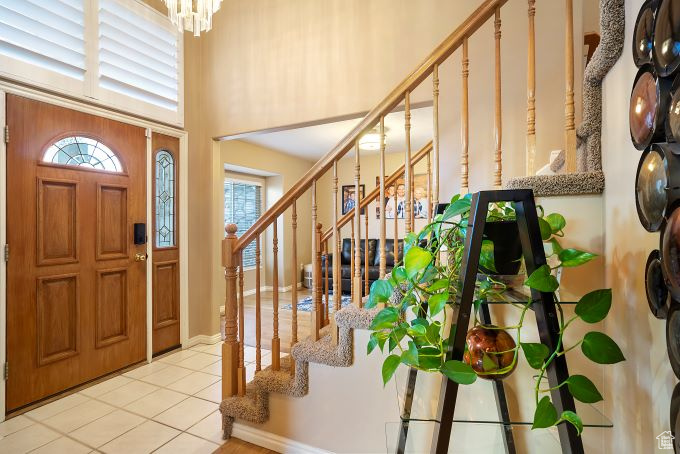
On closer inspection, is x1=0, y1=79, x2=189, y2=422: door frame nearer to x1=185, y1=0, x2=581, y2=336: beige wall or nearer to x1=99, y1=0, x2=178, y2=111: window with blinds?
x1=185, y1=0, x2=581, y2=336: beige wall

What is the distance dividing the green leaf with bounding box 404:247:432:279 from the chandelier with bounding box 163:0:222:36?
1.95 m

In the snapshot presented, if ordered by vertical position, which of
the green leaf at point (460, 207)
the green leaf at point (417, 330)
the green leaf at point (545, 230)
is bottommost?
the green leaf at point (417, 330)

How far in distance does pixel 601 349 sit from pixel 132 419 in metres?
2.49

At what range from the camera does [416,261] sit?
77 cm

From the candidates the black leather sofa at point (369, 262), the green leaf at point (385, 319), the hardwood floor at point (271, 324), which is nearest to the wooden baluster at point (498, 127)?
the green leaf at point (385, 319)

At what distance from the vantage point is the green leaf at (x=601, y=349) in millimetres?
638

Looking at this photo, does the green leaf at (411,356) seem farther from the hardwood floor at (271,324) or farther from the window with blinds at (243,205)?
the window with blinds at (243,205)

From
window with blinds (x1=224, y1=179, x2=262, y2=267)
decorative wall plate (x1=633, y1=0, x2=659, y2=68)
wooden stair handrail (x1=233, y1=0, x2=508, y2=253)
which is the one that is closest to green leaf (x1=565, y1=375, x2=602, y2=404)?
decorative wall plate (x1=633, y1=0, x2=659, y2=68)

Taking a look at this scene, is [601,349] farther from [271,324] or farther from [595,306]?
[271,324]

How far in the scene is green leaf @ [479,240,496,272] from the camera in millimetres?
759

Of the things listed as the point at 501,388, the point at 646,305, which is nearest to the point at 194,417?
the point at 501,388

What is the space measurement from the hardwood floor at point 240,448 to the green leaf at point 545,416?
1.50m

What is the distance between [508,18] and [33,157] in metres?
3.27

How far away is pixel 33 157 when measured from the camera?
2.12 meters
